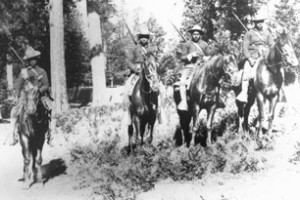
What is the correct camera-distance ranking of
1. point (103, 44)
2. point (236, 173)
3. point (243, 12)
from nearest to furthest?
1. point (236, 173)
2. point (243, 12)
3. point (103, 44)

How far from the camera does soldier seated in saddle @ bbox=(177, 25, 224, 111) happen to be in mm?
7980

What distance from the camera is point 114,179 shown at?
790 cm

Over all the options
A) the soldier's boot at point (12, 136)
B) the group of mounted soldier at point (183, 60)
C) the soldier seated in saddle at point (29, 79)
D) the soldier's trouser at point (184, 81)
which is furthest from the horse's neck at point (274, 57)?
the soldier's boot at point (12, 136)

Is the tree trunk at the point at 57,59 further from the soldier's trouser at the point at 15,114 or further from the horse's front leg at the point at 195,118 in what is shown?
the horse's front leg at the point at 195,118

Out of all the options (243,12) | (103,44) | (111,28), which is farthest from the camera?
(103,44)

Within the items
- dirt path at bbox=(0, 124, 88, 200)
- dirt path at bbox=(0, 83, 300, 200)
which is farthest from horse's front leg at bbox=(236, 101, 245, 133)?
dirt path at bbox=(0, 124, 88, 200)

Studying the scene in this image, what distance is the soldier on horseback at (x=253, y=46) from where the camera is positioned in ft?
25.9

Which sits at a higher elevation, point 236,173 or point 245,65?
point 245,65

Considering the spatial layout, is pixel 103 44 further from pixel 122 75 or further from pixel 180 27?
pixel 180 27

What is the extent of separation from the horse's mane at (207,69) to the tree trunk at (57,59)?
107 inches

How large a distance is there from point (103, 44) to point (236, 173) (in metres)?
3.91

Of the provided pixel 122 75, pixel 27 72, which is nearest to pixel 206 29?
pixel 122 75

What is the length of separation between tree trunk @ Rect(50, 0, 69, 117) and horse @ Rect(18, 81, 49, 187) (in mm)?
918

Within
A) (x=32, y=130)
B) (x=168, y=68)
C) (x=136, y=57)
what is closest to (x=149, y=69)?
(x=136, y=57)
